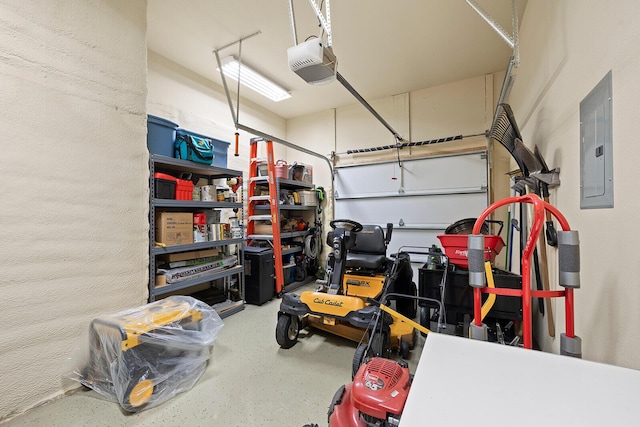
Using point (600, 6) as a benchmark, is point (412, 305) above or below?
below

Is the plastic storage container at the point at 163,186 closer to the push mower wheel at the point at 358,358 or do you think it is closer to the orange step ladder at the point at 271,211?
the orange step ladder at the point at 271,211

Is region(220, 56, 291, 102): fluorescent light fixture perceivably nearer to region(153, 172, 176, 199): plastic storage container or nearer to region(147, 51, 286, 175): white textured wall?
Result: region(147, 51, 286, 175): white textured wall

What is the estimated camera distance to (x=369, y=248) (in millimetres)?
3188

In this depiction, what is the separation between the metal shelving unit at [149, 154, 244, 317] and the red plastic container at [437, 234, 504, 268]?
93.8 inches

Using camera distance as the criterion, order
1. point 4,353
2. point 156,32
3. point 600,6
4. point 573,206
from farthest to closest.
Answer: point 156,32 < point 4,353 < point 573,206 < point 600,6

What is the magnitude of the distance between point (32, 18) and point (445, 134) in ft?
14.9

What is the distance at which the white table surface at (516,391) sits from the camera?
1.74 feet

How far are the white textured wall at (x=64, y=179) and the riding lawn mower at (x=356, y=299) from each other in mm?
1406

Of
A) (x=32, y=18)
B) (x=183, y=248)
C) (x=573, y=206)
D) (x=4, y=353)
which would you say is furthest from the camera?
(x=183, y=248)

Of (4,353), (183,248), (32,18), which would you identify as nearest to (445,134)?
(183,248)

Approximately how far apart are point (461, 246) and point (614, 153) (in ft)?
3.35

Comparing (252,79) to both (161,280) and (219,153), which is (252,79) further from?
(161,280)

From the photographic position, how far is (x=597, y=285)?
1175 millimetres

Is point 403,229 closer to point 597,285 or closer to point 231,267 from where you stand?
point 231,267
